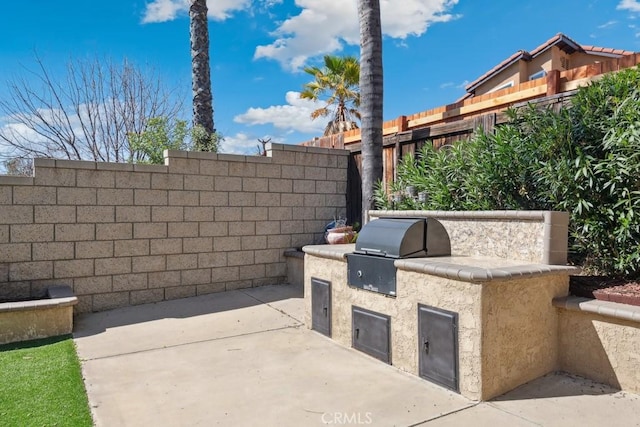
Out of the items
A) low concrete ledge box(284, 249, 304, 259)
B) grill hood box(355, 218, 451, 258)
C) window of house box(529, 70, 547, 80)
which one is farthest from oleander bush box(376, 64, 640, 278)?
window of house box(529, 70, 547, 80)

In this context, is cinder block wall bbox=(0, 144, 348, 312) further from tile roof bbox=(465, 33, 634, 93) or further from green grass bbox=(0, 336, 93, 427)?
tile roof bbox=(465, 33, 634, 93)

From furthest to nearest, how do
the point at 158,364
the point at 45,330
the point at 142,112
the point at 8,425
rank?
the point at 142,112 < the point at 45,330 < the point at 158,364 < the point at 8,425

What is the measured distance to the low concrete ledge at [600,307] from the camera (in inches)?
120

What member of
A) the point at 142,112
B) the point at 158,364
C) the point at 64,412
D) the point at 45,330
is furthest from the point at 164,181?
the point at 142,112

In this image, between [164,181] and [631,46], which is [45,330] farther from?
[631,46]

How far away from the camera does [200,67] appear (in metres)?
8.37

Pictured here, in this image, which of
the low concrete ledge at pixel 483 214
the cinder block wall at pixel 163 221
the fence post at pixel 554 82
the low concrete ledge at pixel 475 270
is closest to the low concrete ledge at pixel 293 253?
the cinder block wall at pixel 163 221

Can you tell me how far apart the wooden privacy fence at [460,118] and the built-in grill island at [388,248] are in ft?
6.65

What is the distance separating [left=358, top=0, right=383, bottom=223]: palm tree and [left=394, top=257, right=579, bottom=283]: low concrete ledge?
9.39 ft

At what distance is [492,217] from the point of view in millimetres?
4141

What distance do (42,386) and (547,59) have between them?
14293mm

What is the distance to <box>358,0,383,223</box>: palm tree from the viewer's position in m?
6.53

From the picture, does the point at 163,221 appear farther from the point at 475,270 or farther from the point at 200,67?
the point at 475,270

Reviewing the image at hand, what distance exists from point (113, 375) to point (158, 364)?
396 millimetres
